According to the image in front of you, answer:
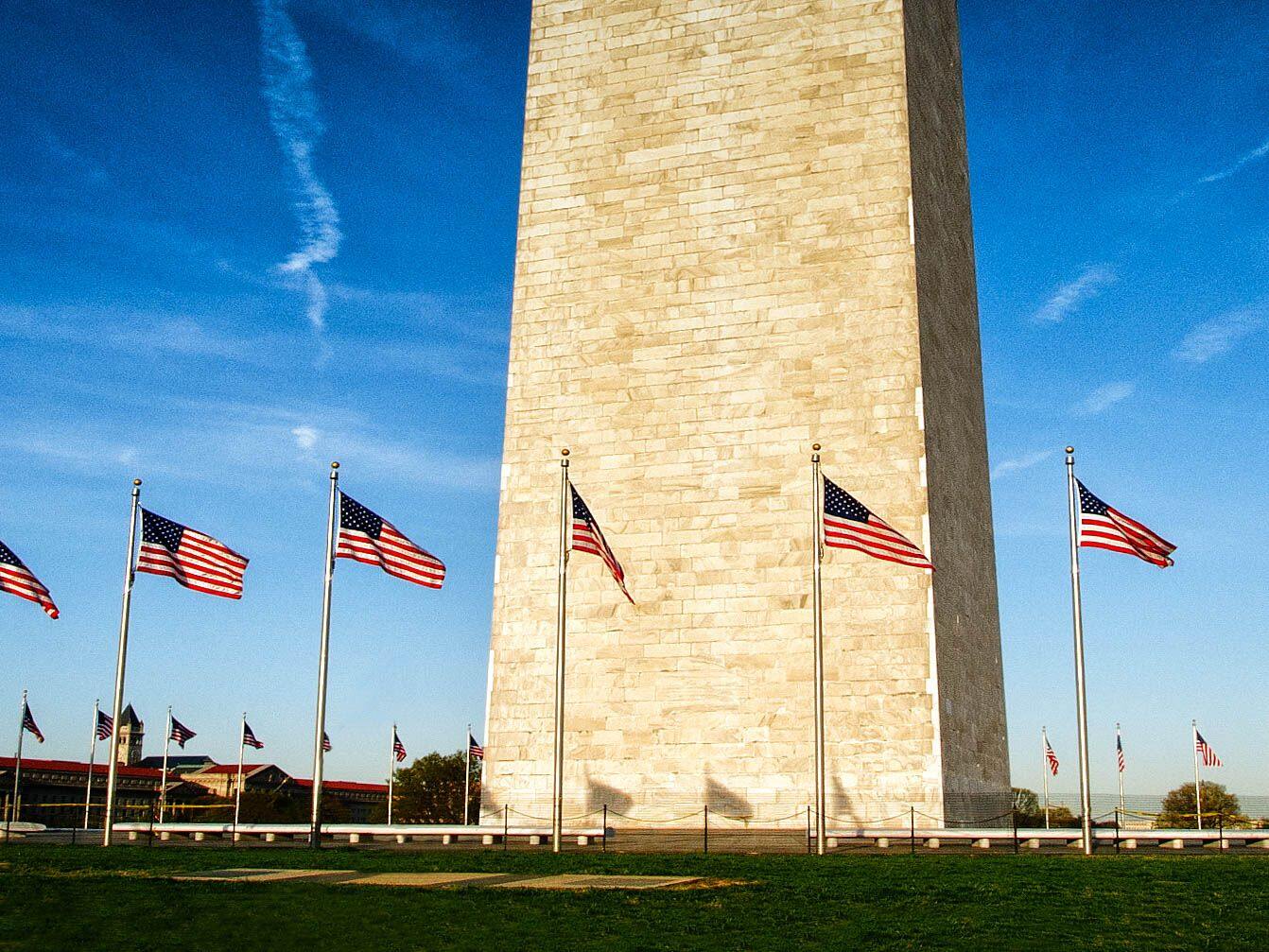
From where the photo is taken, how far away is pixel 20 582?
25.3 metres

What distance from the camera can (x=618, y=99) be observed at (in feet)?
122

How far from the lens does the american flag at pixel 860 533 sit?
85.0 ft

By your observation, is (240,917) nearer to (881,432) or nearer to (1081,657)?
(1081,657)

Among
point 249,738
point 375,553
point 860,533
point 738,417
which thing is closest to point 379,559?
point 375,553

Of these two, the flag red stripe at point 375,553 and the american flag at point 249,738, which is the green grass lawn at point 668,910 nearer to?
the flag red stripe at point 375,553

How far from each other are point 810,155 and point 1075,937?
25075 mm

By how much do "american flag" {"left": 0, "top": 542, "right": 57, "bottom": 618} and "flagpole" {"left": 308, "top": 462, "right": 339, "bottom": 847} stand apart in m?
4.96

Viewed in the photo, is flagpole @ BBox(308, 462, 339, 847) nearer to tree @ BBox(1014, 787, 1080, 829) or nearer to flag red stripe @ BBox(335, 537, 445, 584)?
flag red stripe @ BBox(335, 537, 445, 584)

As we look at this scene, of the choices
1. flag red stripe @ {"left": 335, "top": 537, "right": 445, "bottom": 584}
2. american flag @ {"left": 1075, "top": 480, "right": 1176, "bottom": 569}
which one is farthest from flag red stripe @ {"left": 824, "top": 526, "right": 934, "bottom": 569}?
flag red stripe @ {"left": 335, "top": 537, "right": 445, "bottom": 584}

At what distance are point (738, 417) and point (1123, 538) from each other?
1102 cm

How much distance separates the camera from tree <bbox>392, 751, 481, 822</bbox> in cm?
8662

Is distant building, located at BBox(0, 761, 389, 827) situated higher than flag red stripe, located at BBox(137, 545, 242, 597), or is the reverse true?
flag red stripe, located at BBox(137, 545, 242, 597)

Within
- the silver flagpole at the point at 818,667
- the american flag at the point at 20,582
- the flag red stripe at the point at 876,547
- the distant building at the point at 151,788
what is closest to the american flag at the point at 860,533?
the flag red stripe at the point at 876,547

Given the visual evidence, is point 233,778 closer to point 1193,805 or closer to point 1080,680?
point 1193,805
